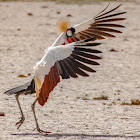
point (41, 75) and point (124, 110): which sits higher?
point (41, 75)

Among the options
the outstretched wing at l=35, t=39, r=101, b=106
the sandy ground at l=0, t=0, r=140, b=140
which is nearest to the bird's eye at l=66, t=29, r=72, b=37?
the outstretched wing at l=35, t=39, r=101, b=106

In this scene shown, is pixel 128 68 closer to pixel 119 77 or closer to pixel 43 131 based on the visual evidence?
pixel 119 77

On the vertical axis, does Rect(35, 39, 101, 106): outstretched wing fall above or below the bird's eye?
below

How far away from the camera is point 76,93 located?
11.6 metres

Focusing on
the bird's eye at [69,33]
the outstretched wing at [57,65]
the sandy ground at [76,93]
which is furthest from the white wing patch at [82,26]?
the sandy ground at [76,93]

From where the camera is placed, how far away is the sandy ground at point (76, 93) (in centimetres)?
825

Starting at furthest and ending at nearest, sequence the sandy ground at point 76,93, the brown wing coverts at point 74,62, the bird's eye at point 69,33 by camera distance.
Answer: the bird's eye at point 69,33, the sandy ground at point 76,93, the brown wing coverts at point 74,62

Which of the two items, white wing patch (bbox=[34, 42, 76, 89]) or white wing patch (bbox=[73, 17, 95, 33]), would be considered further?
white wing patch (bbox=[73, 17, 95, 33])

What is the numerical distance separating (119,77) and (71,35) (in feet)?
17.9

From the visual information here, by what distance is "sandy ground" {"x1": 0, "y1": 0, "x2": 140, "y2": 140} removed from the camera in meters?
8.25

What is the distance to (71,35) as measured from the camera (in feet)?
28.0

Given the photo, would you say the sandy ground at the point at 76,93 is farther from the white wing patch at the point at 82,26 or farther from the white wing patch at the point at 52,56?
the white wing patch at the point at 82,26

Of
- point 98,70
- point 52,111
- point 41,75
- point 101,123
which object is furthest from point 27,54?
point 41,75

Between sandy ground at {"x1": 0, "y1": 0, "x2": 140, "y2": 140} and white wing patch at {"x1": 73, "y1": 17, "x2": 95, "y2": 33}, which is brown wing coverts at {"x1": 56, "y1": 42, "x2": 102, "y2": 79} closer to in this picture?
sandy ground at {"x1": 0, "y1": 0, "x2": 140, "y2": 140}
